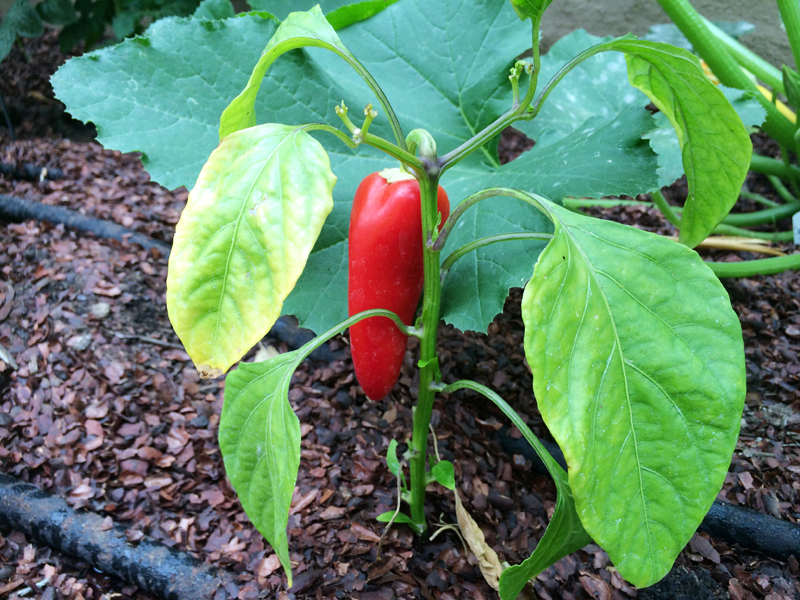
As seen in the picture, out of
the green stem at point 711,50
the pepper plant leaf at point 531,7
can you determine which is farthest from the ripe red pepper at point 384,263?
the green stem at point 711,50

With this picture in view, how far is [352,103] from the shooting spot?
1146 millimetres

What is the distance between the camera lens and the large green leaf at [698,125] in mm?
688

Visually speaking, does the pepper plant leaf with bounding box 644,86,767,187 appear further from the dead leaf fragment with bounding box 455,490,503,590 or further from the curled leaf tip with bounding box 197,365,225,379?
the curled leaf tip with bounding box 197,365,225,379

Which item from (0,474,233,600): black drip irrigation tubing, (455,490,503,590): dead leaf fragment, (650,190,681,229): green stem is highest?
(650,190,681,229): green stem

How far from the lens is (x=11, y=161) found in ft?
6.58

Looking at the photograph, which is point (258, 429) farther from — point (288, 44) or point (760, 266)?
point (760, 266)

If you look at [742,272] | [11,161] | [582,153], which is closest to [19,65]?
[11,161]

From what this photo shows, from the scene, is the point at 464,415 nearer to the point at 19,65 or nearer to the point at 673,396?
the point at 673,396

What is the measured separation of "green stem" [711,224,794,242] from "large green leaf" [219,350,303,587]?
136 centimetres

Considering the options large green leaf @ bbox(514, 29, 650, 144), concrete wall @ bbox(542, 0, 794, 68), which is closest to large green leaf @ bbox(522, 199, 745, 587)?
large green leaf @ bbox(514, 29, 650, 144)

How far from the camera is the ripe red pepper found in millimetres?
791

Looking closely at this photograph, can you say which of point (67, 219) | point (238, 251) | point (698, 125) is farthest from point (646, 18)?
point (238, 251)

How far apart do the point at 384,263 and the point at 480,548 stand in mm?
507

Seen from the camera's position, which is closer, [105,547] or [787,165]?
[105,547]
